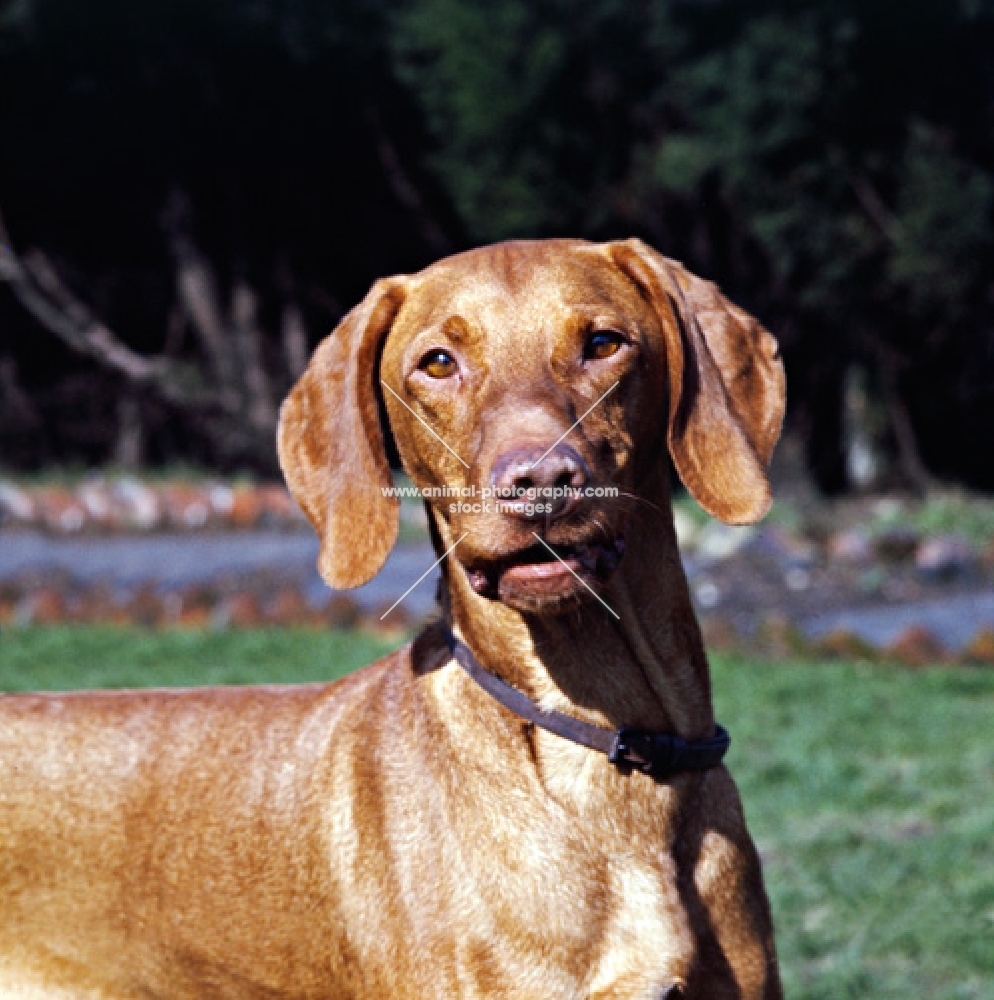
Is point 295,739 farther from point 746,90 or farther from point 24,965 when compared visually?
point 746,90

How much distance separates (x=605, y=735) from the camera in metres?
2.36

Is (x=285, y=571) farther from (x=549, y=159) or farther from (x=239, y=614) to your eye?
(x=549, y=159)

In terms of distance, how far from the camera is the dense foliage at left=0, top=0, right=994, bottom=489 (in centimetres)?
1062

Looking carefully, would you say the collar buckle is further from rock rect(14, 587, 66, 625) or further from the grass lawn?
rock rect(14, 587, 66, 625)

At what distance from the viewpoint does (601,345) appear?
7.89 ft

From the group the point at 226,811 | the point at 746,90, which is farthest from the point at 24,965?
the point at 746,90

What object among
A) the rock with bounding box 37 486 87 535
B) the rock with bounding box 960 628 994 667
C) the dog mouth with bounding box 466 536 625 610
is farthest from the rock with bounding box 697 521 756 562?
the dog mouth with bounding box 466 536 625 610

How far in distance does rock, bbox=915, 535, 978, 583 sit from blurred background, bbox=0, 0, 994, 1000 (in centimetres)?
3

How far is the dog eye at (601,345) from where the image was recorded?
2.40 m

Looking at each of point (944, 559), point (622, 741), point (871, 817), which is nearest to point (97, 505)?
point (944, 559)

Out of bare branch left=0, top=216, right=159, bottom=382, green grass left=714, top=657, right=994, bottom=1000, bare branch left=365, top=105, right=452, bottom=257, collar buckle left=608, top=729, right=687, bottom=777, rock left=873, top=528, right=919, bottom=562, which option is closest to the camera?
collar buckle left=608, top=729, right=687, bottom=777

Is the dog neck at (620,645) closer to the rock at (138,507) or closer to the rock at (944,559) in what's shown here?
the rock at (944,559)

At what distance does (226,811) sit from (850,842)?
2.72 meters

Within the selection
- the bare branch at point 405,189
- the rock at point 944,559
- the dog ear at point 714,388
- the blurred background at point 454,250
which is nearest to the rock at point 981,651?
the blurred background at point 454,250
